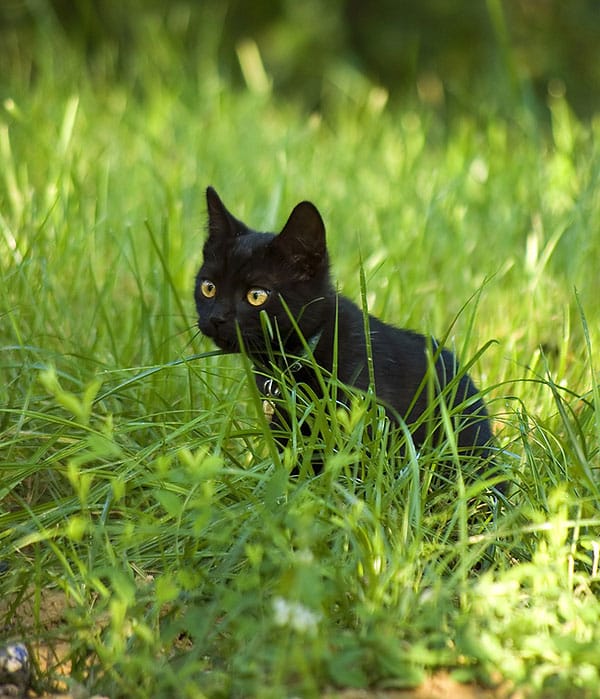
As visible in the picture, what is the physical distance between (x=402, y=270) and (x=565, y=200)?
3.32 feet

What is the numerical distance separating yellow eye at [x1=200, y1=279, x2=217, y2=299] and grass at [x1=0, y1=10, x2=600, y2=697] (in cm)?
8

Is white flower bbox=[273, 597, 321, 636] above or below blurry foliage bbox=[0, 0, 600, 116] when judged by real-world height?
below

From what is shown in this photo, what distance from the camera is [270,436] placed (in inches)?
65.3

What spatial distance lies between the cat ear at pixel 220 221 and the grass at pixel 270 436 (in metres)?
0.20

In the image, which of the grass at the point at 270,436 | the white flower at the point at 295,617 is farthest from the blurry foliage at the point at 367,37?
the white flower at the point at 295,617

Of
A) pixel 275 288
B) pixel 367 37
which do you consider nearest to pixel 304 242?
pixel 275 288

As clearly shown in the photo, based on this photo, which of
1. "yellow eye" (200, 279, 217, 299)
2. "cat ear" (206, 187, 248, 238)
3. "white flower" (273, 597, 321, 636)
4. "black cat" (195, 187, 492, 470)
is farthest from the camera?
"cat ear" (206, 187, 248, 238)

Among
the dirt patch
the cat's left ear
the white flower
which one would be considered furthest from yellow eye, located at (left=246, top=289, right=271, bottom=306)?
the white flower

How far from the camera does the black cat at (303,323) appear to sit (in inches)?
90.7

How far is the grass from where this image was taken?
1.43 m

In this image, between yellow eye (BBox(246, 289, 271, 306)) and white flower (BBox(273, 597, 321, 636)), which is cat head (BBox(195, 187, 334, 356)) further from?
white flower (BBox(273, 597, 321, 636))

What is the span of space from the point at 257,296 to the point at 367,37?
6239mm

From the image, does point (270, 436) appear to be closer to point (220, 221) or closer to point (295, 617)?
point (295, 617)

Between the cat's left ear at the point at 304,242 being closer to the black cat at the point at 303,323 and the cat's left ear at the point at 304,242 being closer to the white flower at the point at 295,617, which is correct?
the black cat at the point at 303,323
